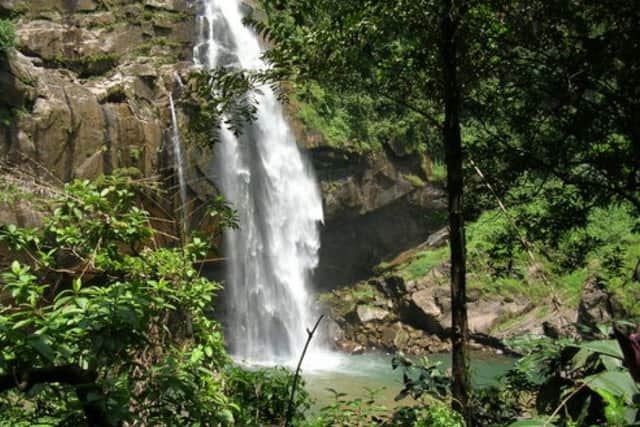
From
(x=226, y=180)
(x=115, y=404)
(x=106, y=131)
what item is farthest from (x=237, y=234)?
(x=115, y=404)

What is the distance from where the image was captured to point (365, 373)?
14758 millimetres

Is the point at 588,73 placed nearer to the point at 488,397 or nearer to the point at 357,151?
the point at 488,397

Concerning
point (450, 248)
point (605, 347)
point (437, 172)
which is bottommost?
point (605, 347)

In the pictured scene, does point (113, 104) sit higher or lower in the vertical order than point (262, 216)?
higher

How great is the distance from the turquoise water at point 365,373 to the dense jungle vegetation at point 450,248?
8.15 meters

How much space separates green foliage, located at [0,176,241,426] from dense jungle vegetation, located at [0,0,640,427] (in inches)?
0.4

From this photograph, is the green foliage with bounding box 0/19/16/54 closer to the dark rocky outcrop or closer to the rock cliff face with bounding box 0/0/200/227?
the rock cliff face with bounding box 0/0/200/227

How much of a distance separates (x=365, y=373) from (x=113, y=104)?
9.69 metres

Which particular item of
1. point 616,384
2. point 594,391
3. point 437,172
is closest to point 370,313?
point 437,172

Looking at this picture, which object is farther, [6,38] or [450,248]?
[6,38]

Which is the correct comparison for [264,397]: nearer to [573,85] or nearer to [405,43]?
[405,43]

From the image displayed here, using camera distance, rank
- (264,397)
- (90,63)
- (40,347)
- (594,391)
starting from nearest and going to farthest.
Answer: (40,347)
(594,391)
(264,397)
(90,63)

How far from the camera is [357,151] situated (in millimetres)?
20250

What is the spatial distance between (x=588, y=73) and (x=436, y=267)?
16.4 m
